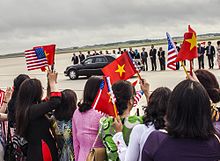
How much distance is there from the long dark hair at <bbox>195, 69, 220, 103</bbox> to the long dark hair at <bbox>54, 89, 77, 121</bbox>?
1448 mm

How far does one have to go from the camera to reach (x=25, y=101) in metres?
3.58

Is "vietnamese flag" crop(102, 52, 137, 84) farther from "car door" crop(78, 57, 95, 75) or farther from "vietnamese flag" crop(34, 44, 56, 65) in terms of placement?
"car door" crop(78, 57, 95, 75)

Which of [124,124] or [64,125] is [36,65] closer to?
[64,125]

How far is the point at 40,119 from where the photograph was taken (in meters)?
3.61

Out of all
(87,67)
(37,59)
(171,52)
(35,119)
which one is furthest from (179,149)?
(87,67)

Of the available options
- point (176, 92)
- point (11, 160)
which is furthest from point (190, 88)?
point (11, 160)

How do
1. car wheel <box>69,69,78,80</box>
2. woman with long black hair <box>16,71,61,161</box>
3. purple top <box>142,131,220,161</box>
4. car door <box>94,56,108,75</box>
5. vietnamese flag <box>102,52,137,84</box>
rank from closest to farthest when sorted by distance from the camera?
1. purple top <box>142,131,220,161</box>
2. woman with long black hair <box>16,71,61,161</box>
3. vietnamese flag <box>102,52,137,84</box>
4. car door <box>94,56,108,75</box>
5. car wheel <box>69,69,78,80</box>

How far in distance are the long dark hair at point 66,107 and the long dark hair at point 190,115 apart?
1.95 metres

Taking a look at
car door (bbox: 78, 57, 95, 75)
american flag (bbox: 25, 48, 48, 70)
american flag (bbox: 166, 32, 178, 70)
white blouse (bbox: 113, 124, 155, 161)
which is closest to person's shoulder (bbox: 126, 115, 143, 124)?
white blouse (bbox: 113, 124, 155, 161)

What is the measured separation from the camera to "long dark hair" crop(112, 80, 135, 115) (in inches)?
121

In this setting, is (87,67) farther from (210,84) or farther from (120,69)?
(210,84)

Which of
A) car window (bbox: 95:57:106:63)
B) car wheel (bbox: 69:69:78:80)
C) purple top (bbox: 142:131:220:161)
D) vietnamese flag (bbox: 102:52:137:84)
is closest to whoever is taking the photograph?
purple top (bbox: 142:131:220:161)

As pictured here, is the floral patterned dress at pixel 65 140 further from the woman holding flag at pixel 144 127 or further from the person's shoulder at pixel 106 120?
the woman holding flag at pixel 144 127

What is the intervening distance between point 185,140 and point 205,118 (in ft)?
0.61
